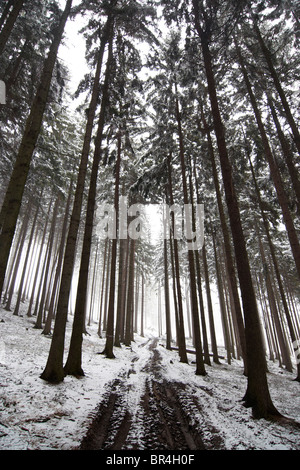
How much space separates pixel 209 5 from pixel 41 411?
11.8 metres

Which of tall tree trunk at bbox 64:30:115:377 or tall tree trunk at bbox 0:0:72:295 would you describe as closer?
tall tree trunk at bbox 0:0:72:295

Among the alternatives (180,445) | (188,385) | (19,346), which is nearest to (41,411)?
(180,445)

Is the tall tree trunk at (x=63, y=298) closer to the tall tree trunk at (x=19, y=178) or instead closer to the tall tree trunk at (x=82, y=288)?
the tall tree trunk at (x=82, y=288)

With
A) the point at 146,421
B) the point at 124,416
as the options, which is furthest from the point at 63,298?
the point at 146,421

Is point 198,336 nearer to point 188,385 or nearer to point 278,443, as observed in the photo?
point 188,385

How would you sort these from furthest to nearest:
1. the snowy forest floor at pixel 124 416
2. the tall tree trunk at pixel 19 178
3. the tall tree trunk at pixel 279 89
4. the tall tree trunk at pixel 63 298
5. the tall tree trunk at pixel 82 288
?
the tall tree trunk at pixel 279 89 → the tall tree trunk at pixel 82 288 → the tall tree trunk at pixel 63 298 → the tall tree trunk at pixel 19 178 → the snowy forest floor at pixel 124 416

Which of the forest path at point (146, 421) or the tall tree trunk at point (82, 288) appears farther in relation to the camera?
the tall tree trunk at point (82, 288)

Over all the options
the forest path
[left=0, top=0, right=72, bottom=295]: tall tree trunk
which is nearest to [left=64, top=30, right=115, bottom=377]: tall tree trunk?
the forest path

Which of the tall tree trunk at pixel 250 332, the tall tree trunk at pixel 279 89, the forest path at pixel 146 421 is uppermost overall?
the tall tree trunk at pixel 279 89

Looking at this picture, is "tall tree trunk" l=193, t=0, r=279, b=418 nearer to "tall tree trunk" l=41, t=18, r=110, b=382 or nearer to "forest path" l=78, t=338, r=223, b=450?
"forest path" l=78, t=338, r=223, b=450

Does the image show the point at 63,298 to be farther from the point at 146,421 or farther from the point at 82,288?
the point at 146,421

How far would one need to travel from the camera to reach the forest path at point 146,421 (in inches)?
136

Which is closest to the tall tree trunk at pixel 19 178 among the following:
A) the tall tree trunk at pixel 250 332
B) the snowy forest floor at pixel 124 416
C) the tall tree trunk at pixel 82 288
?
the snowy forest floor at pixel 124 416

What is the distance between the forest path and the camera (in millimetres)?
3448
